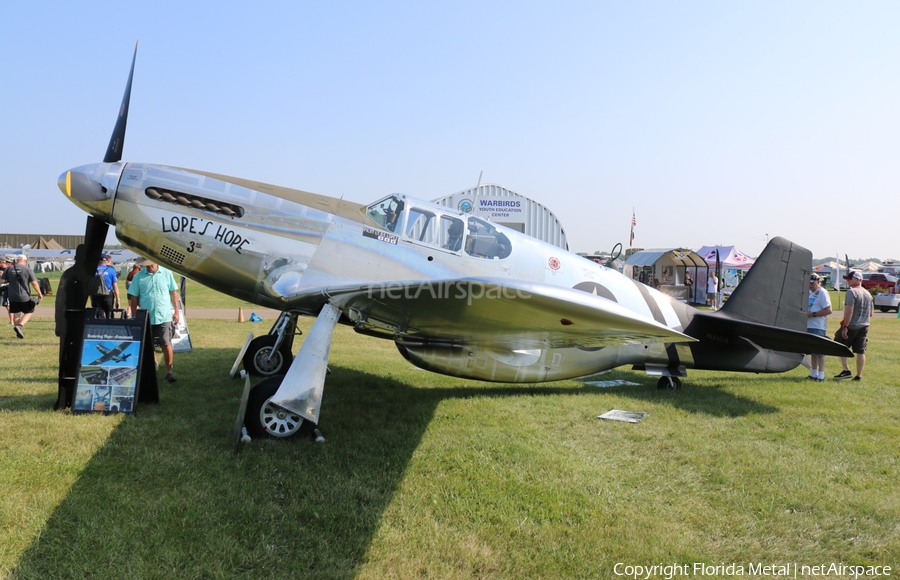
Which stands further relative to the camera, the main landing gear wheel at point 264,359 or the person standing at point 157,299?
the main landing gear wheel at point 264,359

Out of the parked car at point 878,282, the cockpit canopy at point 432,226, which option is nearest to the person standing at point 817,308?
the cockpit canopy at point 432,226

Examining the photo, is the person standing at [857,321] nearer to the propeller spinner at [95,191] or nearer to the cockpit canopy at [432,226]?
the cockpit canopy at [432,226]

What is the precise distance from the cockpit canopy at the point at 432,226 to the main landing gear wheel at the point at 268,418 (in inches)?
82.6

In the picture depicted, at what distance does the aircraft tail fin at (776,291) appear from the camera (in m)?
7.48

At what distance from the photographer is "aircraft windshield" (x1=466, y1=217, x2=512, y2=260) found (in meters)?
6.07

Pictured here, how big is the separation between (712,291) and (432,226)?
2219 centimetres

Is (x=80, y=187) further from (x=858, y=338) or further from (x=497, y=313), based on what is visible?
(x=858, y=338)

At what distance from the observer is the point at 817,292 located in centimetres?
860

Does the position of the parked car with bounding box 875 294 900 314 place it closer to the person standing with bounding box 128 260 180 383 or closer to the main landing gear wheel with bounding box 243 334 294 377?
the main landing gear wheel with bounding box 243 334 294 377

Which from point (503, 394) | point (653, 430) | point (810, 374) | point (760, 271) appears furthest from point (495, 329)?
point (810, 374)

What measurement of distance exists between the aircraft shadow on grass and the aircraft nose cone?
7.13 feet

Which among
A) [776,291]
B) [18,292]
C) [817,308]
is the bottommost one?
[18,292]

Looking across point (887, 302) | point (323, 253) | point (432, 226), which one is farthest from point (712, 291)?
point (323, 253)

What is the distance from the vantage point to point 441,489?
12.6 feet
